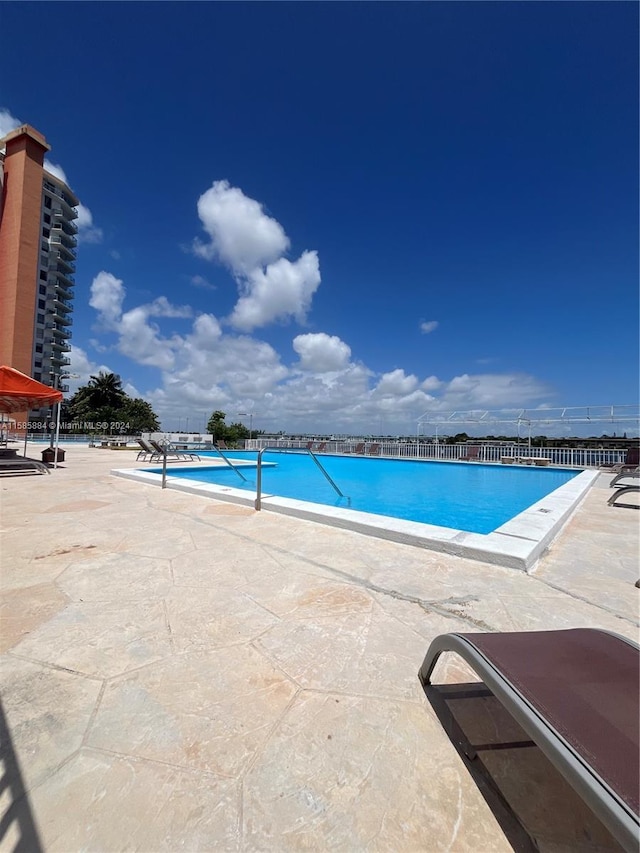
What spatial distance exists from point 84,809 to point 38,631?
128 cm

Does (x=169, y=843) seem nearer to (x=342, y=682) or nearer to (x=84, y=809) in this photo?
(x=84, y=809)

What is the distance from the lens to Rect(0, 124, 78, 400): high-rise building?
4456cm

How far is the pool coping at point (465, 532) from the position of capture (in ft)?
10.3

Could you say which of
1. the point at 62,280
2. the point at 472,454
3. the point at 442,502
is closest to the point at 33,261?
the point at 62,280

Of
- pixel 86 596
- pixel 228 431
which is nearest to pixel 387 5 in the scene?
pixel 86 596

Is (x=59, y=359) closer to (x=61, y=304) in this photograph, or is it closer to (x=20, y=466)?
(x=61, y=304)

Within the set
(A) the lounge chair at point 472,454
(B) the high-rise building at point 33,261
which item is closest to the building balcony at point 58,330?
(B) the high-rise building at point 33,261

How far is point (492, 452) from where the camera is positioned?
17.3m

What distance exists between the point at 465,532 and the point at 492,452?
50.2 feet

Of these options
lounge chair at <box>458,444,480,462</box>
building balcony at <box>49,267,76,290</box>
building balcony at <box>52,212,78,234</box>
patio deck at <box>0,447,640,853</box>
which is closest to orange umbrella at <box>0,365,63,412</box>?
patio deck at <box>0,447,640,853</box>

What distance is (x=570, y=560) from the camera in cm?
331

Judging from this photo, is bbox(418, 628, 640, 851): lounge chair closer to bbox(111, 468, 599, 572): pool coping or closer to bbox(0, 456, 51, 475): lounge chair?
bbox(111, 468, 599, 572): pool coping

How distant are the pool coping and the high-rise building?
46.7 metres

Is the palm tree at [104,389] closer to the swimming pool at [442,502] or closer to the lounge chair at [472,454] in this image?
the swimming pool at [442,502]
